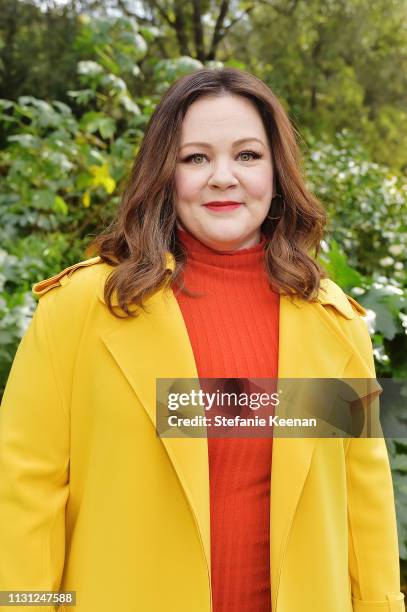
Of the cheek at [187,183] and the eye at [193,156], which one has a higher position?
the eye at [193,156]

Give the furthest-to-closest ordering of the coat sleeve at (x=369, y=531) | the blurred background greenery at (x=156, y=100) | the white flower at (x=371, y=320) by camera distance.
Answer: the blurred background greenery at (x=156, y=100) → the white flower at (x=371, y=320) → the coat sleeve at (x=369, y=531)

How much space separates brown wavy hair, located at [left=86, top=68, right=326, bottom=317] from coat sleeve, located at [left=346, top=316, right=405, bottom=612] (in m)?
0.25

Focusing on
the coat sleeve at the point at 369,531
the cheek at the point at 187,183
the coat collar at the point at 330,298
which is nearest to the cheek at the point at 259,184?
the cheek at the point at 187,183

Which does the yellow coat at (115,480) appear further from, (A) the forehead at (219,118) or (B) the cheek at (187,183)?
(A) the forehead at (219,118)

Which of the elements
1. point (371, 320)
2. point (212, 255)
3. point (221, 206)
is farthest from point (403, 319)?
point (221, 206)

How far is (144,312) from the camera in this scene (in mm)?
1506

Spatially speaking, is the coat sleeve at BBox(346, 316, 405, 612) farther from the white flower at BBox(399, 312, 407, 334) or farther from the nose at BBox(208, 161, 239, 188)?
the white flower at BBox(399, 312, 407, 334)

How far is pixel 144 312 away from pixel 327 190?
19.6 ft

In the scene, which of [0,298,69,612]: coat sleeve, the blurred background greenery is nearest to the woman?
Result: [0,298,69,612]: coat sleeve

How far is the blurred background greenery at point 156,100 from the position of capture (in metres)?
3.92

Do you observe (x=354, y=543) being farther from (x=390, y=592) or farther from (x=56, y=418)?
(x=56, y=418)

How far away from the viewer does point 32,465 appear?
4.69 ft

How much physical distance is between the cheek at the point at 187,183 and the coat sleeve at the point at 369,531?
1.64 ft

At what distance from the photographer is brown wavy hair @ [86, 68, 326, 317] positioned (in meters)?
1.54
